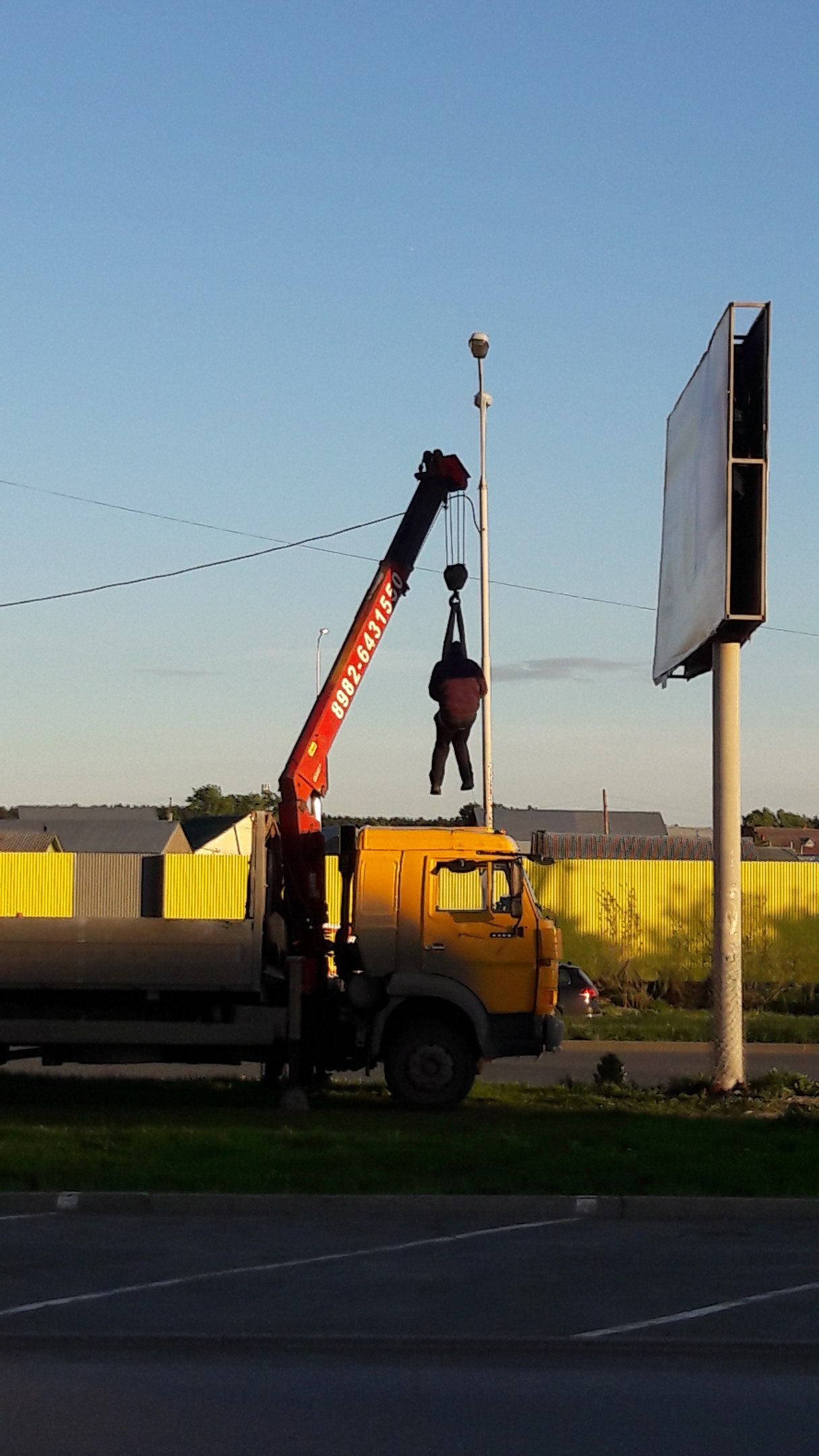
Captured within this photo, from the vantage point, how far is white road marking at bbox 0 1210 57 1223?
10.6 m

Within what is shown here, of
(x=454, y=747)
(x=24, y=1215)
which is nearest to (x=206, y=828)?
(x=454, y=747)

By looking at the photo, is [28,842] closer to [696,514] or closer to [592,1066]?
[592,1066]

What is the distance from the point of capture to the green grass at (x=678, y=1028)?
84.6 feet

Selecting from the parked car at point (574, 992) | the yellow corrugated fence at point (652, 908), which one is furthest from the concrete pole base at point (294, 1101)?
the yellow corrugated fence at point (652, 908)

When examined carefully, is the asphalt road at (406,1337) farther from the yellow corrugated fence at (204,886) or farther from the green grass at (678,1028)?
the yellow corrugated fence at (204,886)

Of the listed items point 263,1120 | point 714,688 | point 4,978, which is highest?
point 714,688

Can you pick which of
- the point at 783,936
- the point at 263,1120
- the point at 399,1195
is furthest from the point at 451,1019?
the point at 783,936

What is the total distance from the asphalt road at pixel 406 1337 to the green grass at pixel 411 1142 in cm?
80

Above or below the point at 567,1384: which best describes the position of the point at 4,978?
above

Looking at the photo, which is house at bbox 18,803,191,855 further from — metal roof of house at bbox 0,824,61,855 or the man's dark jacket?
the man's dark jacket

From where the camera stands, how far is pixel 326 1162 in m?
12.1

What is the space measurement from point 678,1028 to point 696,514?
11289mm

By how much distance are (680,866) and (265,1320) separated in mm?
32395

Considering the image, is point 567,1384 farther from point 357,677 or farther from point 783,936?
point 783,936
